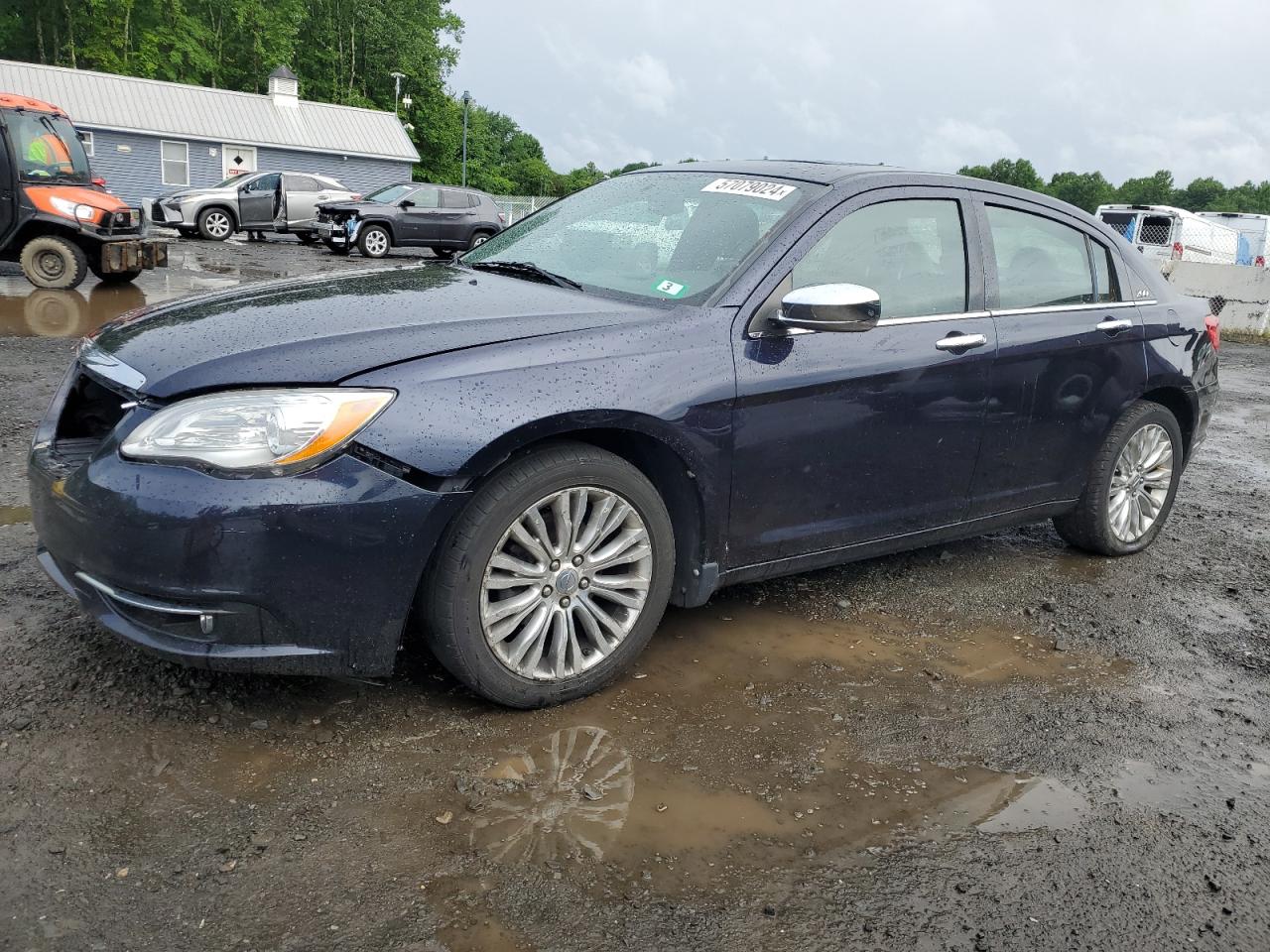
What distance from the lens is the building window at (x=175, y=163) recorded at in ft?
120

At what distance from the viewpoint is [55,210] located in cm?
1248

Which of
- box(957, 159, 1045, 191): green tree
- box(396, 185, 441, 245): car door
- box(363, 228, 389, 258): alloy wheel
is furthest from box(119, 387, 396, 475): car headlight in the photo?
box(957, 159, 1045, 191): green tree

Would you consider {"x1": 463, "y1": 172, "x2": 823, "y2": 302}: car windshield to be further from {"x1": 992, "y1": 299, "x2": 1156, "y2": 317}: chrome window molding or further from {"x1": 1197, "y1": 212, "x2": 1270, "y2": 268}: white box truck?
{"x1": 1197, "y1": 212, "x2": 1270, "y2": 268}: white box truck

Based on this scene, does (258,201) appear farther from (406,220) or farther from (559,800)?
(559,800)

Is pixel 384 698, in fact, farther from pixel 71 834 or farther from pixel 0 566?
pixel 0 566

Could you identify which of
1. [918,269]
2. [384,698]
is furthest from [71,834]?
[918,269]

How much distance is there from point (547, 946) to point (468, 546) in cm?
110

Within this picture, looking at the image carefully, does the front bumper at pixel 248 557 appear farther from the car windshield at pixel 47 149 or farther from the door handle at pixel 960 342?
the car windshield at pixel 47 149

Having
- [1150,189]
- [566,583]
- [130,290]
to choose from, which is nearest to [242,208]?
[130,290]

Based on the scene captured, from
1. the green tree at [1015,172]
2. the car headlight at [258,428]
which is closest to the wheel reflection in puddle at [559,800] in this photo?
the car headlight at [258,428]

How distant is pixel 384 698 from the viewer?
326cm

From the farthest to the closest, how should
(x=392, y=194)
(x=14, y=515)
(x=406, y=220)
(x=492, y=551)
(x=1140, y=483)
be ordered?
(x=392, y=194), (x=406, y=220), (x=1140, y=483), (x=14, y=515), (x=492, y=551)

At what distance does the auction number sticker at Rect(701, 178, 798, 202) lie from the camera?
3911 millimetres

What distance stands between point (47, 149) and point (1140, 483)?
12.6m
